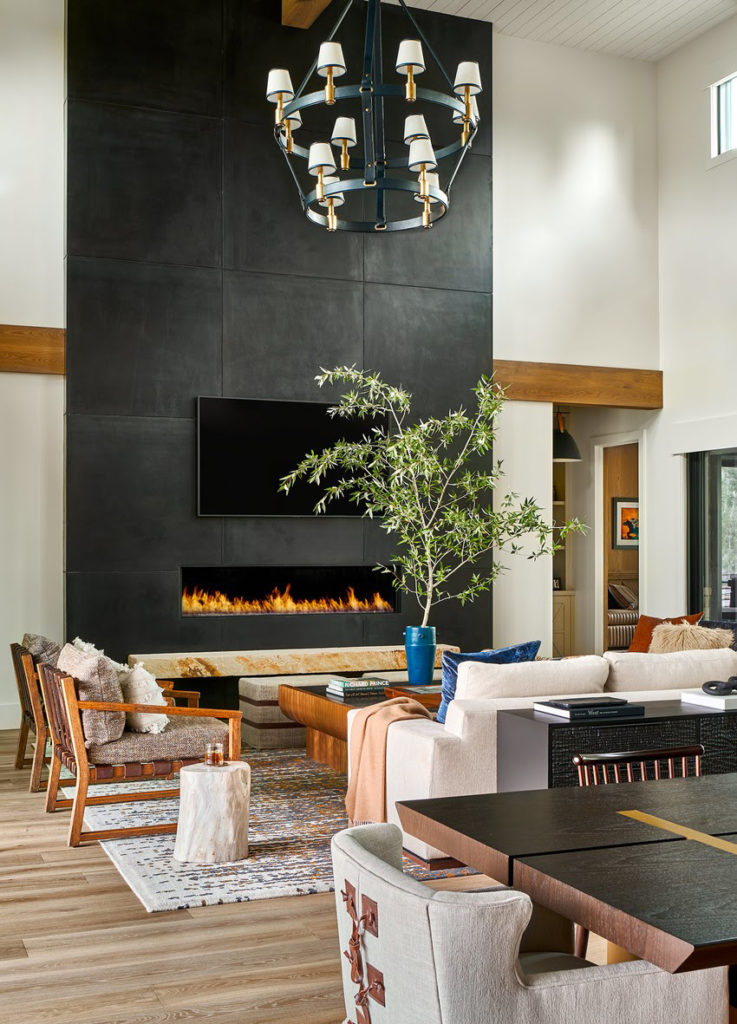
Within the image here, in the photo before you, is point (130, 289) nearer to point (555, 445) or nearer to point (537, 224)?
point (537, 224)

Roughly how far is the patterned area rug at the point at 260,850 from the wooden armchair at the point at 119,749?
182 mm

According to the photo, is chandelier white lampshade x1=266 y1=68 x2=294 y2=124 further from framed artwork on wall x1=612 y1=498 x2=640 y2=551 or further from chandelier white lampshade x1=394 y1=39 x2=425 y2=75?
framed artwork on wall x1=612 y1=498 x2=640 y2=551

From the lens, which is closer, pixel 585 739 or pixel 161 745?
pixel 585 739

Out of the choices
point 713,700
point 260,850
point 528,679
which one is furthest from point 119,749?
point 713,700

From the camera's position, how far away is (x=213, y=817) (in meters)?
4.49

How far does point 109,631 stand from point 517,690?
4.42 metres

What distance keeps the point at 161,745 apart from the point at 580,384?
6.12 metres

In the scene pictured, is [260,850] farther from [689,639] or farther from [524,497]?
[524,497]

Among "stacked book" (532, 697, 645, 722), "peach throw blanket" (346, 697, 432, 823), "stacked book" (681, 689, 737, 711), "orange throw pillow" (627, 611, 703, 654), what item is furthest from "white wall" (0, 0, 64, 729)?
"stacked book" (681, 689, 737, 711)

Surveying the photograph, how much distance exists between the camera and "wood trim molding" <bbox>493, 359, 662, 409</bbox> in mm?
9719

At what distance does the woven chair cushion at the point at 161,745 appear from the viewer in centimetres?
498

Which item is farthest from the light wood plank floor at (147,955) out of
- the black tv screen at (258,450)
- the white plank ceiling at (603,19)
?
the white plank ceiling at (603,19)

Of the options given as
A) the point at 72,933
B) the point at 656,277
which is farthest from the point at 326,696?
the point at 656,277

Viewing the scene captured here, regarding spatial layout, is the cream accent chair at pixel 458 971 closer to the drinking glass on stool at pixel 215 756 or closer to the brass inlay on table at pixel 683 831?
the brass inlay on table at pixel 683 831
